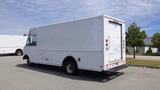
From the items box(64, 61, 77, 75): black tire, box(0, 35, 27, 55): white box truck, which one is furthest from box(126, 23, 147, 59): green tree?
box(64, 61, 77, 75): black tire

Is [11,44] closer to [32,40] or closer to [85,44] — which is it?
[32,40]

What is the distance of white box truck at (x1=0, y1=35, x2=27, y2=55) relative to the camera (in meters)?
26.0

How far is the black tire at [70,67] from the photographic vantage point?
10.9 meters

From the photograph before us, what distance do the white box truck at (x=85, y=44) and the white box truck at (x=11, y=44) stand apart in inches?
572

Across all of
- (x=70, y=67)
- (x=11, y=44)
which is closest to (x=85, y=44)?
(x=70, y=67)

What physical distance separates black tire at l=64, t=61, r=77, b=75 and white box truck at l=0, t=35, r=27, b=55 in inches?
669

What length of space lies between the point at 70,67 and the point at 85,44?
1.75 m

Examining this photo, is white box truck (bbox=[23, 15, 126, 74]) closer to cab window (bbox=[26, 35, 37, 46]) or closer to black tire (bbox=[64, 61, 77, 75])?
black tire (bbox=[64, 61, 77, 75])

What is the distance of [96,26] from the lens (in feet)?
32.1

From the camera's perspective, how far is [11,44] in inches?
1061

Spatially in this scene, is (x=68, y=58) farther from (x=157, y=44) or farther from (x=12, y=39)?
(x=157, y=44)

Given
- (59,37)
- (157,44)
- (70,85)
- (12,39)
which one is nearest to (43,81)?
(70,85)

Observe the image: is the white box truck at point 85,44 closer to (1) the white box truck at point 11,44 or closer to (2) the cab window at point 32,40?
(2) the cab window at point 32,40

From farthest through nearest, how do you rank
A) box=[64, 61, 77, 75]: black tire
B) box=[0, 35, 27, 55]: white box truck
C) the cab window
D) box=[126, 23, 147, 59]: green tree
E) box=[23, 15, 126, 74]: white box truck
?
box=[126, 23, 147, 59]: green tree → box=[0, 35, 27, 55]: white box truck → the cab window → box=[64, 61, 77, 75]: black tire → box=[23, 15, 126, 74]: white box truck
